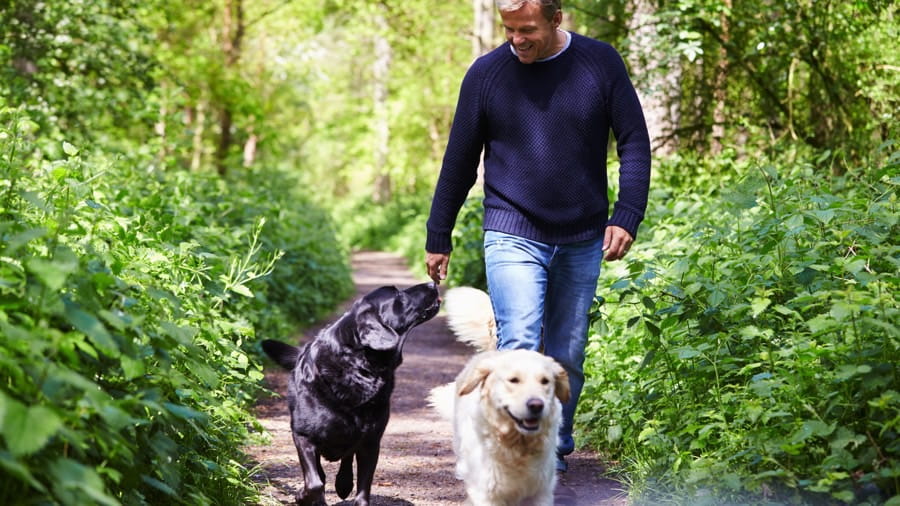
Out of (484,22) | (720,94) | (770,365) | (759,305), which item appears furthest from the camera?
(484,22)

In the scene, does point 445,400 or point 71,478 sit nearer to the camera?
point 71,478

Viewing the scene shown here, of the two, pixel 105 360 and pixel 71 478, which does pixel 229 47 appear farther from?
pixel 71 478

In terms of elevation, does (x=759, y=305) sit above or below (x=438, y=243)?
below

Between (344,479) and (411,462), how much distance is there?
4.22 feet

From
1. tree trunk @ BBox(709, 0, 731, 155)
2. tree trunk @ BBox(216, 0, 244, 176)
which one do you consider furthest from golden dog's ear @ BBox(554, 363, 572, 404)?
tree trunk @ BBox(216, 0, 244, 176)

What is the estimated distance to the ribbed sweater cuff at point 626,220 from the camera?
452 cm

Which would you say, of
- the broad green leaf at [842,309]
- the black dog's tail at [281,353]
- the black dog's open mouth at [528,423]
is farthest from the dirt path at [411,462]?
the broad green leaf at [842,309]

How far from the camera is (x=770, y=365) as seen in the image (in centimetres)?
458

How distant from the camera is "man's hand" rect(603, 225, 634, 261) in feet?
14.7

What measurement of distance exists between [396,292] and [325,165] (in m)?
61.2

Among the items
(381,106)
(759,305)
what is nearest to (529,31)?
(759,305)

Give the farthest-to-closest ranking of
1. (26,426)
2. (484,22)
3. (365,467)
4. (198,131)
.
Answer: (198,131)
(484,22)
(365,467)
(26,426)

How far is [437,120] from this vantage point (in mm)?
32688

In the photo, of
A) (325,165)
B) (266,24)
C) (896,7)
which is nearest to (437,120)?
(266,24)
